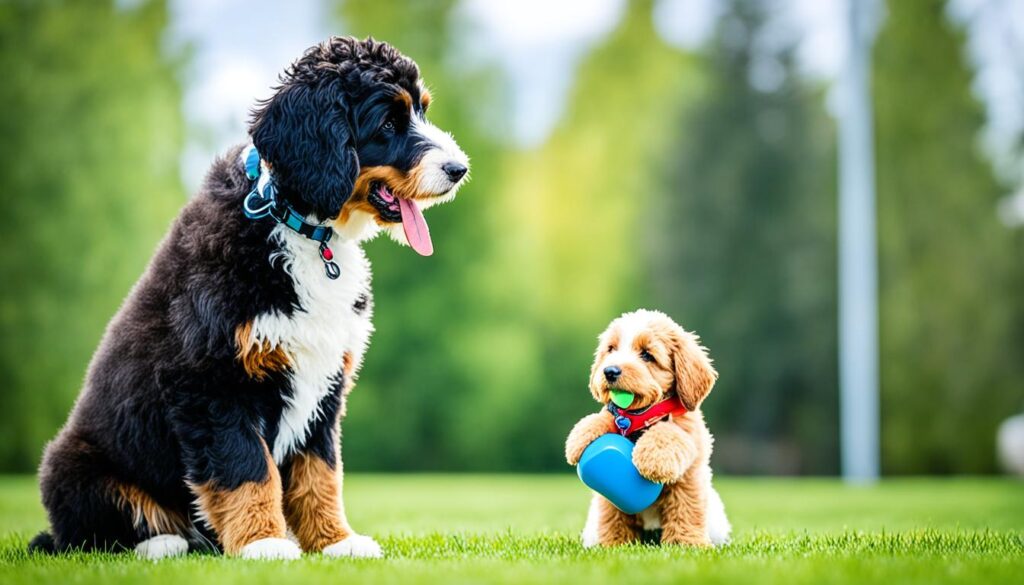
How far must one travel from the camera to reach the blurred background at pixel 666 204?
2047 centimetres

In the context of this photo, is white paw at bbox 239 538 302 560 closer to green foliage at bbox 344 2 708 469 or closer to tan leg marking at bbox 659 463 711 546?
tan leg marking at bbox 659 463 711 546

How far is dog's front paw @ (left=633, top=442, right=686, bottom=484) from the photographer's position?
4.41 meters

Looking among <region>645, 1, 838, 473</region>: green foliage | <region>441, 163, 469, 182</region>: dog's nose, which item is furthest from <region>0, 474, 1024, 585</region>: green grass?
<region>645, 1, 838, 473</region>: green foliage

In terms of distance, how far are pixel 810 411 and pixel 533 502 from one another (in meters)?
13.8

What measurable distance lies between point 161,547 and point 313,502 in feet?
2.14

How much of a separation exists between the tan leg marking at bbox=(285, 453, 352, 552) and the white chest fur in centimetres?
15

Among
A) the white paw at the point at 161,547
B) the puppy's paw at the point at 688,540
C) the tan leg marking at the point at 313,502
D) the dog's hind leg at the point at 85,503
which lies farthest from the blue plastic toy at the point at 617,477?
the dog's hind leg at the point at 85,503

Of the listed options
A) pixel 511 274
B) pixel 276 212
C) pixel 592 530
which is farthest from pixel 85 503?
pixel 511 274

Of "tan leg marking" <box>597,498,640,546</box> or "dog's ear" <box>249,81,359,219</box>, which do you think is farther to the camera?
"tan leg marking" <box>597,498,640,546</box>

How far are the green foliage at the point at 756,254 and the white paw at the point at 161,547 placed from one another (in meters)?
18.7

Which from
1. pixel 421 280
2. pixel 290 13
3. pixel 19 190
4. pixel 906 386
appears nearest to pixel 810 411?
pixel 906 386

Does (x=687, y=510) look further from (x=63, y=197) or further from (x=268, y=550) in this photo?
(x=63, y=197)

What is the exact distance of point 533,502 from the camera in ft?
34.5

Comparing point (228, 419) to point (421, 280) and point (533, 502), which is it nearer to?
point (533, 502)
